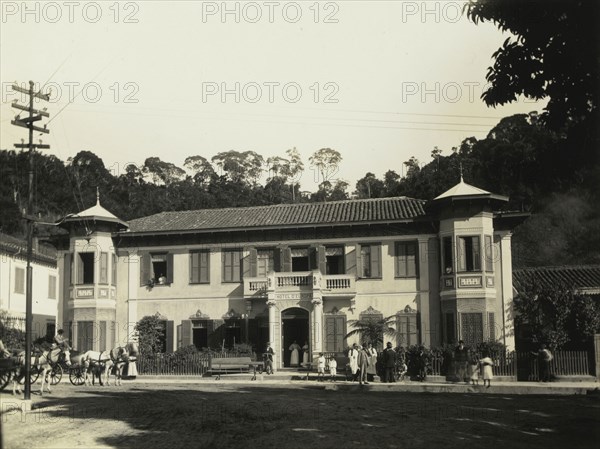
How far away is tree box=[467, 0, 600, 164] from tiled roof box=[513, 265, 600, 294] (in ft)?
65.3

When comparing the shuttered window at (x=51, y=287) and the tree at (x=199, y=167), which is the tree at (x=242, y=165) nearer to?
the tree at (x=199, y=167)

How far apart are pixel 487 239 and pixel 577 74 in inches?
738

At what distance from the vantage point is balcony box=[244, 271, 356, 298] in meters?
31.9

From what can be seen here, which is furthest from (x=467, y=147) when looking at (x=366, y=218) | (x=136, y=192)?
(x=366, y=218)

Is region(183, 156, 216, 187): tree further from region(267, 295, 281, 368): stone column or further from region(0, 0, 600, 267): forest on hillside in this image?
region(267, 295, 281, 368): stone column

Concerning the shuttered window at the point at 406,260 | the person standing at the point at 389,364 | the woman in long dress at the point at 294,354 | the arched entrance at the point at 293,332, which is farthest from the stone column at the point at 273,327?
the person standing at the point at 389,364

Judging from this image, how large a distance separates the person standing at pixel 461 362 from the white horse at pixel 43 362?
14.0 meters

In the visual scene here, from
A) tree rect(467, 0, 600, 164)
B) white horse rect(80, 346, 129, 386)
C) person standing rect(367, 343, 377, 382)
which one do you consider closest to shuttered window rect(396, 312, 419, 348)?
person standing rect(367, 343, 377, 382)

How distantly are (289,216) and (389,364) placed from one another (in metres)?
11.1

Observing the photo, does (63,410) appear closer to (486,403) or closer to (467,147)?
(486,403)

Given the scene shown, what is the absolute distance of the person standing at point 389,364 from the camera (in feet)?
84.8

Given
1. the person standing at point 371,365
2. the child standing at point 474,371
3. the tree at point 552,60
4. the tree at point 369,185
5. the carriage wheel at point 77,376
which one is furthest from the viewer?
the tree at point 369,185

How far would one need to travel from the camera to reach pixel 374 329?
1220 inches

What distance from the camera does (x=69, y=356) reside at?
24047 mm
